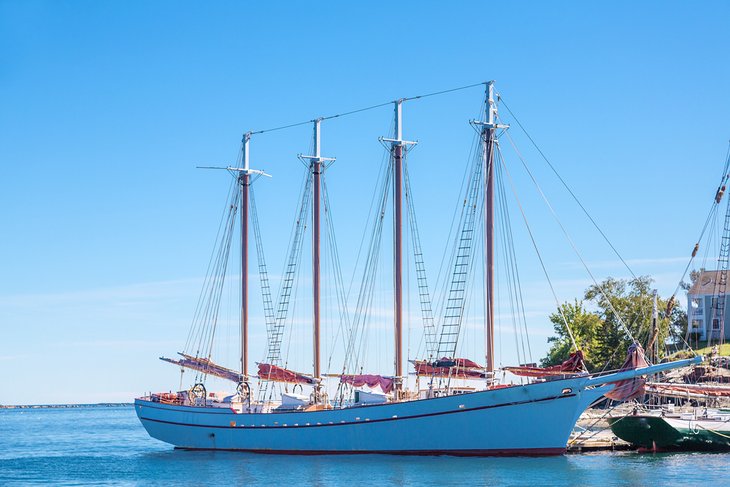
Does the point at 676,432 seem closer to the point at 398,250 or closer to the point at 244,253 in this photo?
the point at 398,250

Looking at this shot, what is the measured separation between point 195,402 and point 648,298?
166 ft

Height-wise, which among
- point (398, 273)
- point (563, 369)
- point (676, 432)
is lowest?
point (676, 432)

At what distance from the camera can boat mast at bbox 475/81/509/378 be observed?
61812mm

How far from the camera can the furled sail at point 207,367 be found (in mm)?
78875

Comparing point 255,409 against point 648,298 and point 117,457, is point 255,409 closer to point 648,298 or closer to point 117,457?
point 117,457

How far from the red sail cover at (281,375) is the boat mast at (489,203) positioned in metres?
16.1

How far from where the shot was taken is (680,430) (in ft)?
211

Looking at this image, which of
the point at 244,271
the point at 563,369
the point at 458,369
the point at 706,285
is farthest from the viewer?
the point at 706,285

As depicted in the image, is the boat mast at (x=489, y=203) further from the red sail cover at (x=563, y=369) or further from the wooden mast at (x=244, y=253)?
the wooden mast at (x=244, y=253)

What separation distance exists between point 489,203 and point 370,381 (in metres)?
14.8

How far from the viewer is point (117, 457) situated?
79.5m

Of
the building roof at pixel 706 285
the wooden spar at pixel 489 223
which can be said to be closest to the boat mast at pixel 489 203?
the wooden spar at pixel 489 223

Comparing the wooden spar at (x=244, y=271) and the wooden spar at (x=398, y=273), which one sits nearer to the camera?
the wooden spar at (x=398, y=273)

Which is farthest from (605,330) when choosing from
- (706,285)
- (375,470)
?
(375,470)
